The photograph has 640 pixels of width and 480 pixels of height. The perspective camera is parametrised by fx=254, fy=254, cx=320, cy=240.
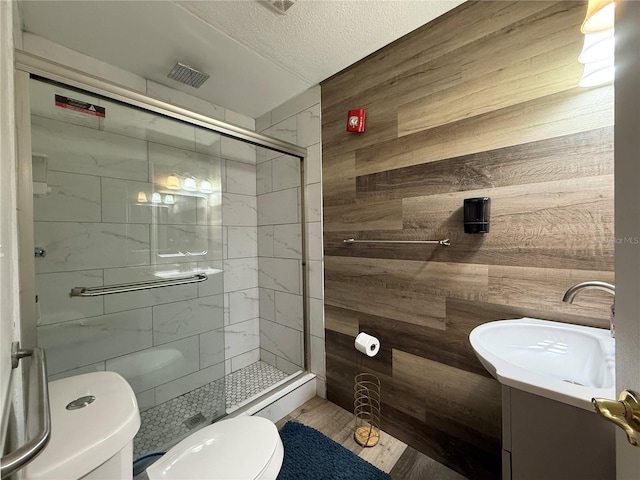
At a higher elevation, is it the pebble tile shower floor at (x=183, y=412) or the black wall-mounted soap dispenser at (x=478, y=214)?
the black wall-mounted soap dispenser at (x=478, y=214)

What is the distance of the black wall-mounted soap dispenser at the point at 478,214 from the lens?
43.1 inches

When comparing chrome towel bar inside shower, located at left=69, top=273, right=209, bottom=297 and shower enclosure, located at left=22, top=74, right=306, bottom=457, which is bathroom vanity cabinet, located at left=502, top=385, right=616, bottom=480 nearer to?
shower enclosure, located at left=22, top=74, right=306, bottom=457

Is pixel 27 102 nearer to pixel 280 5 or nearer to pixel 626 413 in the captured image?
pixel 280 5

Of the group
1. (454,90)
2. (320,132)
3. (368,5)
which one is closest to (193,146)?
(320,132)

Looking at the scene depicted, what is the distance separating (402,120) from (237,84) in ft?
4.03

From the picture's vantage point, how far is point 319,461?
1303 millimetres

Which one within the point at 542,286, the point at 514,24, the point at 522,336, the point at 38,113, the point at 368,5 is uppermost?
the point at 368,5

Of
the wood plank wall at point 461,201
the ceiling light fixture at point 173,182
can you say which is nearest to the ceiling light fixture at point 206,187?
the ceiling light fixture at point 173,182

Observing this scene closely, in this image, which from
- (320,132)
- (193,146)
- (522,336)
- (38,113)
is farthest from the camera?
(320,132)

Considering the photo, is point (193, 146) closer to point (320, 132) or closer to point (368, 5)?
point (320, 132)

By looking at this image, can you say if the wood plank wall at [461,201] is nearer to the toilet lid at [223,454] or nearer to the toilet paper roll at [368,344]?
the toilet paper roll at [368,344]

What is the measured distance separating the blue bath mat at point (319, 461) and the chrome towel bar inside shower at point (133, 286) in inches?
43.3

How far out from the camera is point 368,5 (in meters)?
1.20

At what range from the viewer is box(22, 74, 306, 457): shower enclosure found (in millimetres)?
1220
